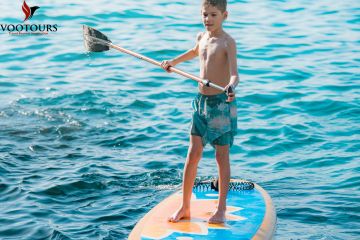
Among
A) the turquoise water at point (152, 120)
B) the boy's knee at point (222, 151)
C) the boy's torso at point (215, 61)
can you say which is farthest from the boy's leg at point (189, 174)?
the turquoise water at point (152, 120)

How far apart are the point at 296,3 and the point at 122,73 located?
270 inches

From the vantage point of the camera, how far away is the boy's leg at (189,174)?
6.83m

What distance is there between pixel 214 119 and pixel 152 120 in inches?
191

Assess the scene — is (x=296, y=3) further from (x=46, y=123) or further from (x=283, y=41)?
(x=46, y=123)

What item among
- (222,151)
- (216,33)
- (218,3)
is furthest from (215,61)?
(222,151)

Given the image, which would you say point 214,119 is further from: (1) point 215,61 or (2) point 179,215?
(2) point 179,215

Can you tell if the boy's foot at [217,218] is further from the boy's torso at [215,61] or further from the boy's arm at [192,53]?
the boy's arm at [192,53]

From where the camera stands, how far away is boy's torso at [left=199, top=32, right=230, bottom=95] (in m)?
6.58

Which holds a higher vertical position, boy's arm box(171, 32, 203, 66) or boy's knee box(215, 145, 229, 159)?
boy's arm box(171, 32, 203, 66)

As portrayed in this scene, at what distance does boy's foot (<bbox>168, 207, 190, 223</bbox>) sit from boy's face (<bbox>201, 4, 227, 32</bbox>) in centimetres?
172

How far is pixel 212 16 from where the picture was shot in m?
6.54

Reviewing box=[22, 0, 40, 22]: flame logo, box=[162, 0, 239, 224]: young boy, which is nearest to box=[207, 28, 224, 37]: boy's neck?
box=[162, 0, 239, 224]: young boy

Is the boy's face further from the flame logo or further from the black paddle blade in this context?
the flame logo

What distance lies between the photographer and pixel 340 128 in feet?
36.3
